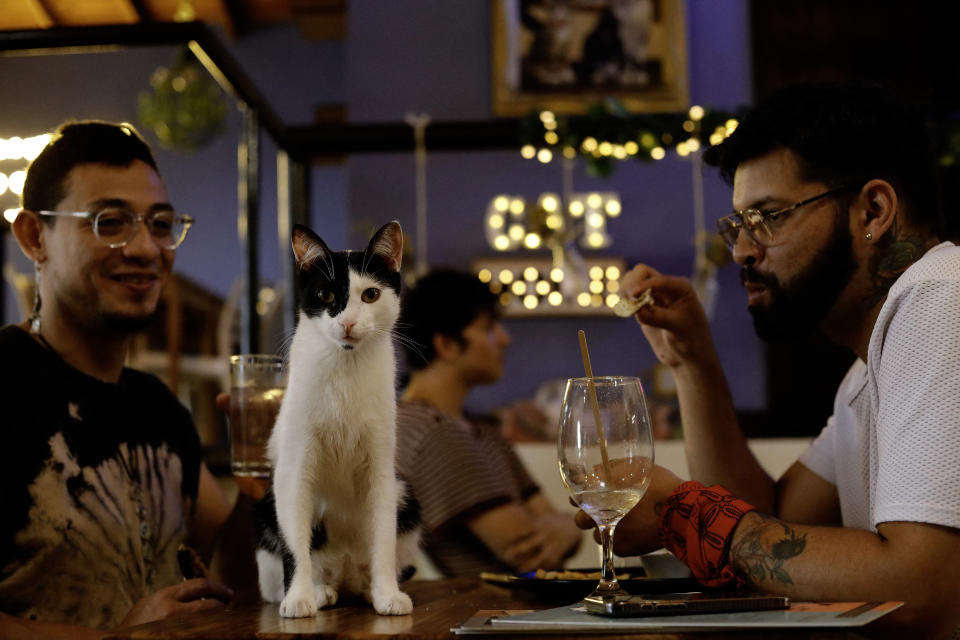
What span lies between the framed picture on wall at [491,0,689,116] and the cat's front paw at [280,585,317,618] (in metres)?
4.41

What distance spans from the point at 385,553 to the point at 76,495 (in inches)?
26.0

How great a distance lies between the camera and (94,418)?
1.44 metres

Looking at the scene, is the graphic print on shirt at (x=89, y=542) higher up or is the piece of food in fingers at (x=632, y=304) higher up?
the piece of food in fingers at (x=632, y=304)

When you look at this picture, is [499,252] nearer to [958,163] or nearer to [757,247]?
[958,163]

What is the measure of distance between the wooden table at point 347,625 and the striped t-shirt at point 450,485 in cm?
98

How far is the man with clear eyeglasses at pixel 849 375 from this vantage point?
941 millimetres

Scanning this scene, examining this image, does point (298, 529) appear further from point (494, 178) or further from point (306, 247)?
point (494, 178)

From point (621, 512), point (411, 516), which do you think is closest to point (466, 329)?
point (411, 516)

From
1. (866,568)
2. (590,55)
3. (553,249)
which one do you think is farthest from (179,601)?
(590,55)

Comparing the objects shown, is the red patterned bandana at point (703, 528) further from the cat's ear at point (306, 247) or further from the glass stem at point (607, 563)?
the cat's ear at point (306, 247)

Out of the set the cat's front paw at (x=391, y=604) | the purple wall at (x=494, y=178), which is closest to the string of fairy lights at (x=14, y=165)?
the cat's front paw at (x=391, y=604)

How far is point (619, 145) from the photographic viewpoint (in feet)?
9.74

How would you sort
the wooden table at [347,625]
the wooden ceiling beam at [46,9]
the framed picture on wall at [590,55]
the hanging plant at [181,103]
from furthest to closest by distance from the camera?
the hanging plant at [181,103]
the framed picture on wall at [590,55]
the wooden ceiling beam at [46,9]
the wooden table at [347,625]

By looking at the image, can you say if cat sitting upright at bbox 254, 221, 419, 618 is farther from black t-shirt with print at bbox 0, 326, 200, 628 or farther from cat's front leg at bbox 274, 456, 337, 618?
black t-shirt with print at bbox 0, 326, 200, 628
